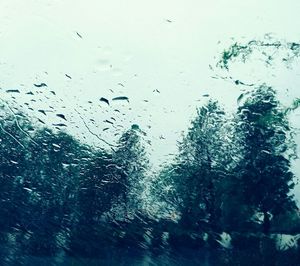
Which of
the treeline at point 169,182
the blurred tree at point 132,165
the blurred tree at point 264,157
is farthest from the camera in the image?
the blurred tree at point 132,165

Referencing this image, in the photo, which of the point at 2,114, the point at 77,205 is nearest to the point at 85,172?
the point at 77,205

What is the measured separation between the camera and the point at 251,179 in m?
6.35

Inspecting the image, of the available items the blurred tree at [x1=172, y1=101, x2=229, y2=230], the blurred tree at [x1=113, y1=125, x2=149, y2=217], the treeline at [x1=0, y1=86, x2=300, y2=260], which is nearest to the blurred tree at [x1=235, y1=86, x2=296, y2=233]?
the treeline at [x1=0, y1=86, x2=300, y2=260]

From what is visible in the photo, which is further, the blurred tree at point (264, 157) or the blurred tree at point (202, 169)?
the blurred tree at point (202, 169)

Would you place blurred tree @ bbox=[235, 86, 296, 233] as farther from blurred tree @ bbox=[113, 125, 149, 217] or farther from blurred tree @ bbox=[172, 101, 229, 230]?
blurred tree @ bbox=[113, 125, 149, 217]

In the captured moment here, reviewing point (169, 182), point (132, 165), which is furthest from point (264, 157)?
point (132, 165)

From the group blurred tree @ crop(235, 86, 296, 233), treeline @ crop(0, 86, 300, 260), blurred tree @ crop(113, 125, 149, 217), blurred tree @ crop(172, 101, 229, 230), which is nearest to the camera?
blurred tree @ crop(235, 86, 296, 233)

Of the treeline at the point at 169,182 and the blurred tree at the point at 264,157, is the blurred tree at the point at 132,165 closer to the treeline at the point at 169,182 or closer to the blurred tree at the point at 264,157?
the treeline at the point at 169,182

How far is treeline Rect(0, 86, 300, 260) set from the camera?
244 inches

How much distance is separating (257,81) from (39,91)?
12.7 feet

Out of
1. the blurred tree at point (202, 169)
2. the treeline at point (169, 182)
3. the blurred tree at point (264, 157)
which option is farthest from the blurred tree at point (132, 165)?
the blurred tree at point (264, 157)

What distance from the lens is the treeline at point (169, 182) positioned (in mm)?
6199

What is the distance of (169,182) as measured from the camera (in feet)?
21.2

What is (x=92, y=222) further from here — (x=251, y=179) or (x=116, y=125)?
(x=251, y=179)
